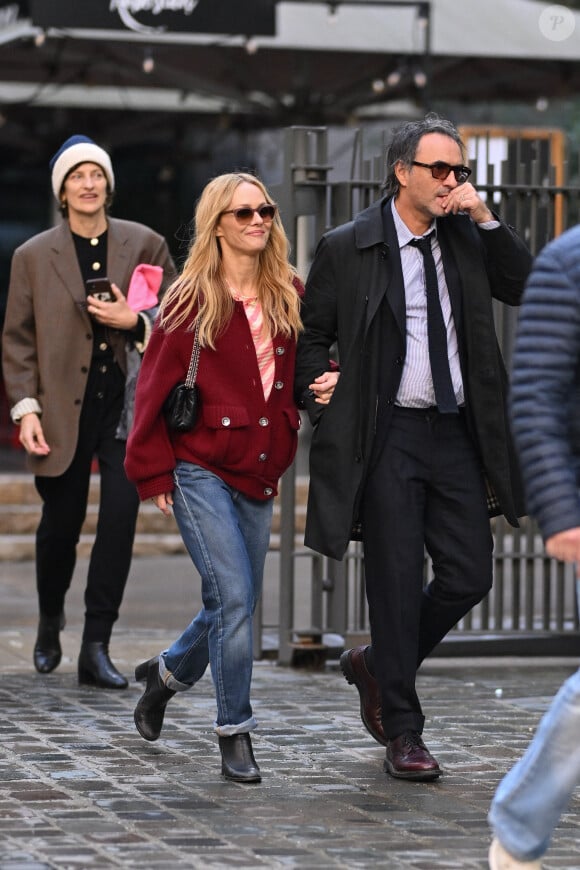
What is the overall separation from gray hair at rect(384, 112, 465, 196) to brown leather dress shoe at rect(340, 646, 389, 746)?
1.50 meters

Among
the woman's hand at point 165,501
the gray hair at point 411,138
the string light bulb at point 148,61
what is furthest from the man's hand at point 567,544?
the string light bulb at point 148,61

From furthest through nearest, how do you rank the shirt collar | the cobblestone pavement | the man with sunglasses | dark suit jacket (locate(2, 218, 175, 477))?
dark suit jacket (locate(2, 218, 175, 477)) < the shirt collar < the man with sunglasses < the cobblestone pavement

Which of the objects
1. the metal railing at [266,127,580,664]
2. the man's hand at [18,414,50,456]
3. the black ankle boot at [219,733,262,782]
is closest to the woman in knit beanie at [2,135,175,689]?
the man's hand at [18,414,50,456]

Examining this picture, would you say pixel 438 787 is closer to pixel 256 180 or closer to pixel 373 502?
pixel 373 502

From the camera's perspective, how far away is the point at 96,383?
7.51 m

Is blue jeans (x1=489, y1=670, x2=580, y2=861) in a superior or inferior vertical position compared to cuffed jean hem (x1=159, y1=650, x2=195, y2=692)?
superior

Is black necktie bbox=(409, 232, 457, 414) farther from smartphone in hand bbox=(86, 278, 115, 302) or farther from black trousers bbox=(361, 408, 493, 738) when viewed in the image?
smartphone in hand bbox=(86, 278, 115, 302)

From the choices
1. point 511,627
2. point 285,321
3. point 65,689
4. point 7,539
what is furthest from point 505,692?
point 7,539

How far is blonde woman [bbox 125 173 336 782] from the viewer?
5.70m

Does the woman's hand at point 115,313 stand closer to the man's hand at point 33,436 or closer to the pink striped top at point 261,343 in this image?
the man's hand at point 33,436

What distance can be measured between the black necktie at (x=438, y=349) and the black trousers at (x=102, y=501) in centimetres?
204

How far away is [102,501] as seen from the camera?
752cm

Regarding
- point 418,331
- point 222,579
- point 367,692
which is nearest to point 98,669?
point 367,692

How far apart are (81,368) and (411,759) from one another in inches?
94.7
